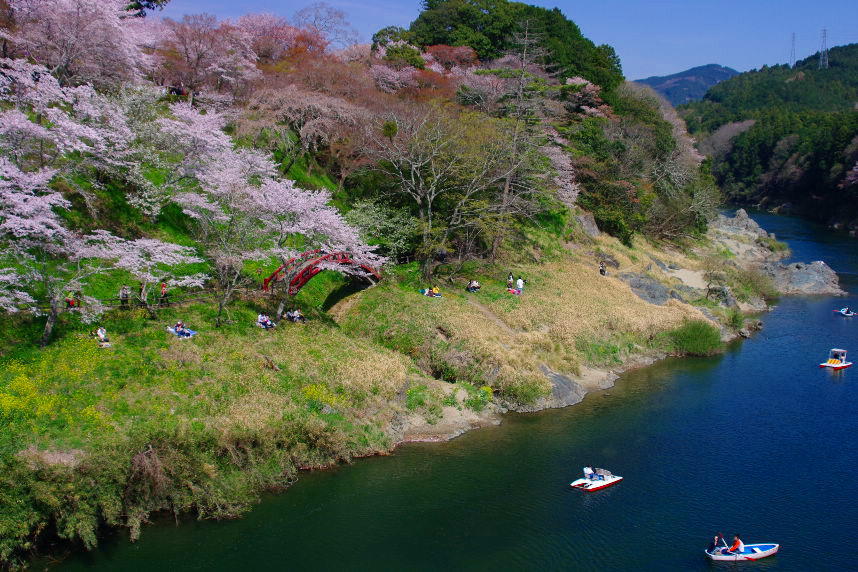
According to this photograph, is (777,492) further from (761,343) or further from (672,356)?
(761,343)

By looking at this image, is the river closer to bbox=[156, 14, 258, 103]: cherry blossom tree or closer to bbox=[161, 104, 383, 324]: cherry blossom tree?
bbox=[161, 104, 383, 324]: cherry blossom tree

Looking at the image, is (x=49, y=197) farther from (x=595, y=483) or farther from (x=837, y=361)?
(x=837, y=361)

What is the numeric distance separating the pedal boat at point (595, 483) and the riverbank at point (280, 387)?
→ 6461mm

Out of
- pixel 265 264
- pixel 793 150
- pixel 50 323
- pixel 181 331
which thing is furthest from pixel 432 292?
pixel 793 150

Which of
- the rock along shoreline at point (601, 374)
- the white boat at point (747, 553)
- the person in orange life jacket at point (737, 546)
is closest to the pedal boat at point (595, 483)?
the white boat at point (747, 553)

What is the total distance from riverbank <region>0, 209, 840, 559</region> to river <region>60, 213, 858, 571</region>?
46.8 inches

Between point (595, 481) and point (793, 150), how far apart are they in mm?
140211

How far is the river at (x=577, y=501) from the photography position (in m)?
21.4

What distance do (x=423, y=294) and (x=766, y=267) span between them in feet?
153

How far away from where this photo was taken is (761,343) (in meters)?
47.3

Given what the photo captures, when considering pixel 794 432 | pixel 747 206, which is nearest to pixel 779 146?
pixel 747 206

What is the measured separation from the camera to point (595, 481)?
25750 mm

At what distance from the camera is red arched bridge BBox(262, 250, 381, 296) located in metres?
33.8

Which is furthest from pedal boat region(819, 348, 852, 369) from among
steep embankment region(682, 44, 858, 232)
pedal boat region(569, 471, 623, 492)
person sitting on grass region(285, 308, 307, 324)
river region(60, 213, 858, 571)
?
steep embankment region(682, 44, 858, 232)
